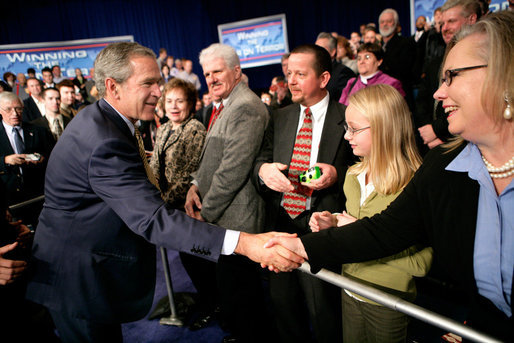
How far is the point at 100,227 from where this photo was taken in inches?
56.5

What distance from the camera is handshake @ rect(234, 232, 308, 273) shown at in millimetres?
1440

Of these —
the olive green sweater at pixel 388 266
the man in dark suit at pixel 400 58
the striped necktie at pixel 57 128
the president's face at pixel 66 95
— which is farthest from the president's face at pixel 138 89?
the president's face at pixel 66 95

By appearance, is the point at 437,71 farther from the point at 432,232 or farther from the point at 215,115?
the point at 432,232

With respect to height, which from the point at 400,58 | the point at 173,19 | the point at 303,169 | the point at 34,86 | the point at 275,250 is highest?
the point at 173,19

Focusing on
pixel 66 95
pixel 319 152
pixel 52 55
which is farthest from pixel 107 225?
pixel 52 55

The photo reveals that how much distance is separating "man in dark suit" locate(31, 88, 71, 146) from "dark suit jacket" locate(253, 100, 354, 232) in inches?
138

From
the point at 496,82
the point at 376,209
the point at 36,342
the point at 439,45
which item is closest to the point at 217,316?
the point at 36,342

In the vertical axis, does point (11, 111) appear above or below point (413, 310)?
above

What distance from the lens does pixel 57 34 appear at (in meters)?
12.6

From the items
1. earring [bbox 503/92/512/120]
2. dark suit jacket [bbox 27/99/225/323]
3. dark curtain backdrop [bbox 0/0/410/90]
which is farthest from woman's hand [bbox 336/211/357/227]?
dark curtain backdrop [bbox 0/0/410/90]

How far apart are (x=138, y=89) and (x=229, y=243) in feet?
2.81

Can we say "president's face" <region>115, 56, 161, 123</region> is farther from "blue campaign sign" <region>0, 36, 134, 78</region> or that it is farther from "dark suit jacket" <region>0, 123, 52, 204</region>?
"blue campaign sign" <region>0, 36, 134, 78</region>

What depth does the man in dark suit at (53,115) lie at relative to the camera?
14.3 ft

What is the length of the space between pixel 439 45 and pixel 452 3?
5.20 feet
